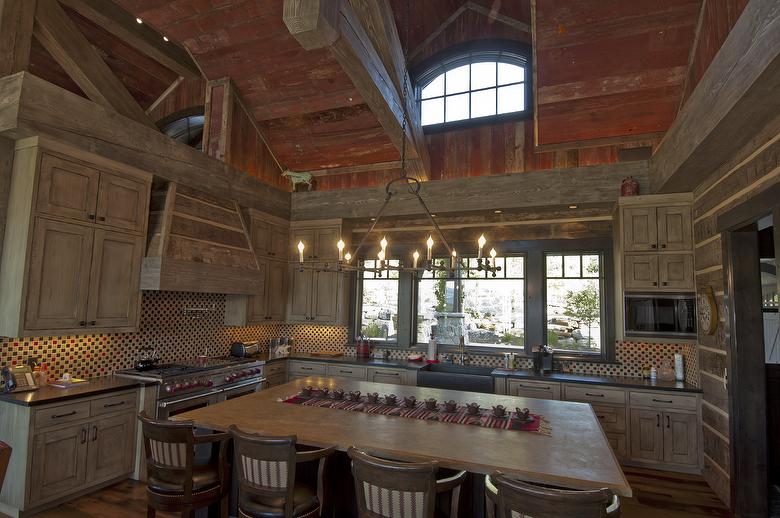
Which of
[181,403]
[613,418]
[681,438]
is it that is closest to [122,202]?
[181,403]

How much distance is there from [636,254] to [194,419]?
14.2 ft

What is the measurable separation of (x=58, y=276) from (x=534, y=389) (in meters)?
4.66

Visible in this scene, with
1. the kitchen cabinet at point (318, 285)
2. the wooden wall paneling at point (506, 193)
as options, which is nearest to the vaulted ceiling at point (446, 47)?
the wooden wall paneling at point (506, 193)

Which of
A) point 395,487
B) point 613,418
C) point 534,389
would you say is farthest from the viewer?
point 534,389

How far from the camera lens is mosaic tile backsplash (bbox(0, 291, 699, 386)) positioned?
378cm

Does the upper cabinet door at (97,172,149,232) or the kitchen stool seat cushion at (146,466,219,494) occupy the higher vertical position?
the upper cabinet door at (97,172,149,232)

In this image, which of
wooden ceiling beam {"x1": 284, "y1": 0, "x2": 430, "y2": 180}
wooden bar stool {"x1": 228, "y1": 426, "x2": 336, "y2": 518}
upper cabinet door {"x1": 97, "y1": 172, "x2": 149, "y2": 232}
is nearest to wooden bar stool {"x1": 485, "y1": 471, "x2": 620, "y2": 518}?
wooden bar stool {"x1": 228, "y1": 426, "x2": 336, "y2": 518}

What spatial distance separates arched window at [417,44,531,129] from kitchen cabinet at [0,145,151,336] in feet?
12.9

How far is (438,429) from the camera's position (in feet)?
8.80

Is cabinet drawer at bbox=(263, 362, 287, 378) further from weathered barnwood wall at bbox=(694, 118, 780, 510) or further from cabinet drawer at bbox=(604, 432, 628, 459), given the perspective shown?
weathered barnwood wall at bbox=(694, 118, 780, 510)

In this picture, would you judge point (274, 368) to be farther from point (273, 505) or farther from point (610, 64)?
point (610, 64)

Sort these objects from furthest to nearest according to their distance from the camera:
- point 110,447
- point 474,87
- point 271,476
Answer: point 474,87 → point 110,447 → point 271,476

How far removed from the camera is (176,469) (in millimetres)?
2461

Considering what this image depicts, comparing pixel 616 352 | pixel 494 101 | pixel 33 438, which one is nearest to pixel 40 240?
pixel 33 438
